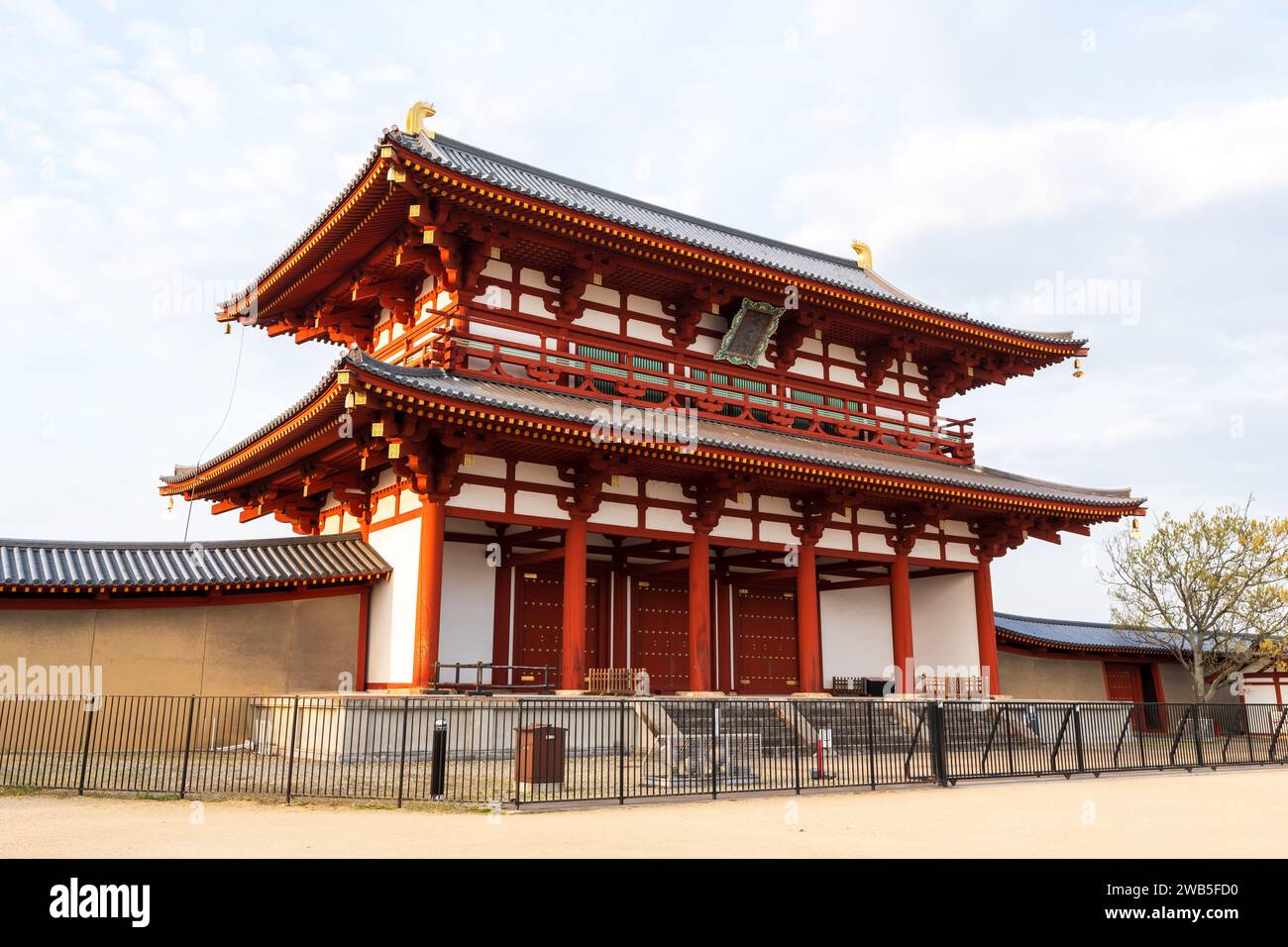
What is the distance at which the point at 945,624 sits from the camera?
26.0 metres

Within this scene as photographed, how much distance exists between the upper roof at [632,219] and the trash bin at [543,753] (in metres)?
10.3

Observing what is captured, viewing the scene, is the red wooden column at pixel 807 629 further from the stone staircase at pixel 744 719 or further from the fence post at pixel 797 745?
the stone staircase at pixel 744 719

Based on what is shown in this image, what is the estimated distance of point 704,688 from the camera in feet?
66.0

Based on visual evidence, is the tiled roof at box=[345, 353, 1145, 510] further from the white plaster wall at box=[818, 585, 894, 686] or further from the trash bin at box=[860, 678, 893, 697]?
the trash bin at box=[860, 678, 893, 697]

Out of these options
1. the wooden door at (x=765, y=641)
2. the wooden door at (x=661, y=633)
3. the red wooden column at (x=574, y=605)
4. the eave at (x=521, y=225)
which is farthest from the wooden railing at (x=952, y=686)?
the red wooden column at (x=574, y=605)

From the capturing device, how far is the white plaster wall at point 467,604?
65.7 ft

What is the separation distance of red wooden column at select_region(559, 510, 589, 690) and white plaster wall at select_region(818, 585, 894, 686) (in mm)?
8840

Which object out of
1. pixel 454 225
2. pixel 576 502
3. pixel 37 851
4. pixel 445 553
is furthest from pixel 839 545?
pixel 37 851

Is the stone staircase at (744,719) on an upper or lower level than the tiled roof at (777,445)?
lower

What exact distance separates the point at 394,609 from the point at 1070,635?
2400 cm

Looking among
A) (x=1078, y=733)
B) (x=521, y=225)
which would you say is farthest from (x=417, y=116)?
(x=1078, y=733)

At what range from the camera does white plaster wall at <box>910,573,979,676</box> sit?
2532 cm

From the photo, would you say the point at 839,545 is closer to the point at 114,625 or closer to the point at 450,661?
the point at 450,661

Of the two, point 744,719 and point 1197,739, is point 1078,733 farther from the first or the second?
point 744,719
